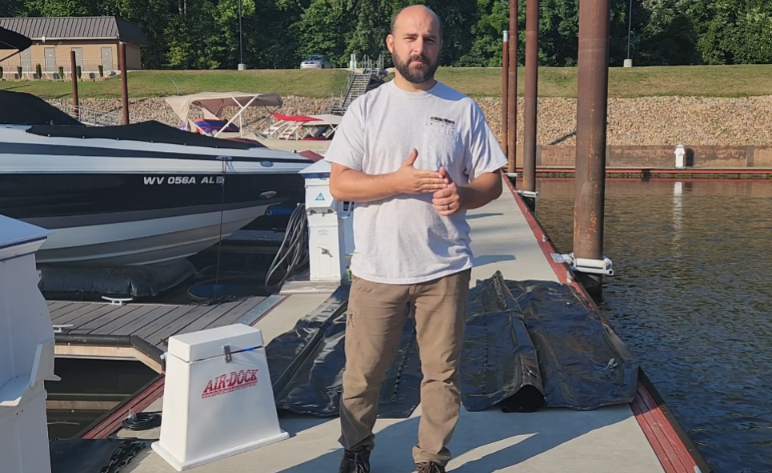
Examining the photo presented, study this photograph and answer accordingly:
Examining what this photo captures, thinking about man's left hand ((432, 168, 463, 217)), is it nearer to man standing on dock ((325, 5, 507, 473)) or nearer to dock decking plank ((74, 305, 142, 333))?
man standing on dock ((325, 5, 507, 473))

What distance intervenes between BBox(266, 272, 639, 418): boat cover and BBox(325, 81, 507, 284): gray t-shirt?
1.42 m

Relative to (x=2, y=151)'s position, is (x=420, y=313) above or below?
below

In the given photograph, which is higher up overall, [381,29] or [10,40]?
[381,29]

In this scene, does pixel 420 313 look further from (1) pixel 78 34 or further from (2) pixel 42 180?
(1) pixel 78 34

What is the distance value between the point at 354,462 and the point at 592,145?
627 cm

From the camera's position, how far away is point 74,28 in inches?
2021

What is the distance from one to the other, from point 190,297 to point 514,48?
16.1 meters

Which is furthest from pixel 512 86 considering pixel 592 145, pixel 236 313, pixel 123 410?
pixel 123 410

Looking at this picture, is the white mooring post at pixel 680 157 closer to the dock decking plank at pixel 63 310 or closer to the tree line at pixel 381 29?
the tree line at pixel 381 29

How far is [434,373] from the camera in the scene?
3.29m

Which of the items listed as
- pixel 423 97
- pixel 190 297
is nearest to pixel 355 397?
pixel 423 97

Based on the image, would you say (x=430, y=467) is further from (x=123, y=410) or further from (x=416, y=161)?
(x=123, y=410)

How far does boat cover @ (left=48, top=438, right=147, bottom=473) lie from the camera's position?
364 cm

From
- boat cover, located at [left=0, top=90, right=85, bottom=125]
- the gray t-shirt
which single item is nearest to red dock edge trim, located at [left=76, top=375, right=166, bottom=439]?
the gray t-shirt
